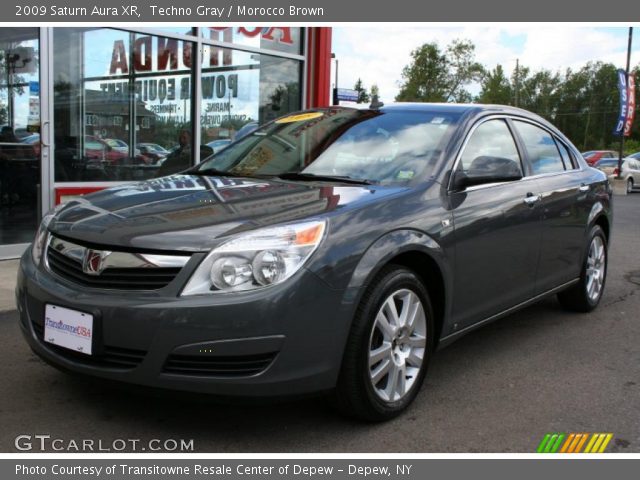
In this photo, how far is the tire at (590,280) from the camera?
209 inches

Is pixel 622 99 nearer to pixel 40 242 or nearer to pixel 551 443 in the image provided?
pixel 551 443

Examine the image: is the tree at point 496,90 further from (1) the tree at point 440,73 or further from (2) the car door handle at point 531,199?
(2) the car door handle at point 531,199

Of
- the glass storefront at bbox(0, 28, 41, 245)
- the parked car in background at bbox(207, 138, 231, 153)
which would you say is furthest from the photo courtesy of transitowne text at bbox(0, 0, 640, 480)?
the parked car in background at bbox(207, 138, 231, 153)

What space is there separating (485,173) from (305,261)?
142 cm

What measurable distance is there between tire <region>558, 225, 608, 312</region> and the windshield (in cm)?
209

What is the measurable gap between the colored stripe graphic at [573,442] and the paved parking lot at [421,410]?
5cm

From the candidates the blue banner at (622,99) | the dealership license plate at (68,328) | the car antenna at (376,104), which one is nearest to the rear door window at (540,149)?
the car antenna at (376,104)

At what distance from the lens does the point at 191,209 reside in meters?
3.04

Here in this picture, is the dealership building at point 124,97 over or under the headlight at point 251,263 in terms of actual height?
over

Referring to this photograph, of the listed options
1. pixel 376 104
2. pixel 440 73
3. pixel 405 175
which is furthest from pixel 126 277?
pixel 440 73

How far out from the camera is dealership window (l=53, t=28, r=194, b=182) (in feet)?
24.9

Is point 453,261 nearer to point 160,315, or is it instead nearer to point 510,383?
point 510,383

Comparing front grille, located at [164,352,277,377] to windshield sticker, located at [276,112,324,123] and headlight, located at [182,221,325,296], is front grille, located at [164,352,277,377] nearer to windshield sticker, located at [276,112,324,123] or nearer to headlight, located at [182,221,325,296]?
headlight, located at [182,221,325,296]
